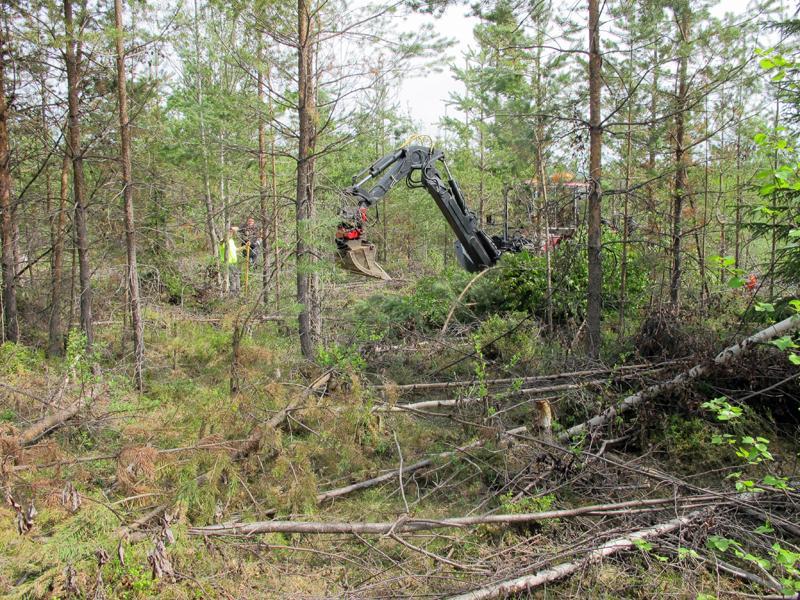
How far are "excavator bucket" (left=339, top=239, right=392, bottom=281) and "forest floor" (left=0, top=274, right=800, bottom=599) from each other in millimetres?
3319

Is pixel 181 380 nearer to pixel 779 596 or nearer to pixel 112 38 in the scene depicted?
pixel 112 38

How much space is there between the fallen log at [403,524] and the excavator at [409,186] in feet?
16.1

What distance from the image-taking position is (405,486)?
5.43 metres

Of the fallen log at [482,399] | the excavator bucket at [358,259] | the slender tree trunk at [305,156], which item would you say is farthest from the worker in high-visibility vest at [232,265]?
the fallen log at [482,399]

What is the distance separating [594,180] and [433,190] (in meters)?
4.42


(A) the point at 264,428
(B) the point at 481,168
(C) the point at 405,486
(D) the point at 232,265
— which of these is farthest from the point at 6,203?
(B) the point at 481,168

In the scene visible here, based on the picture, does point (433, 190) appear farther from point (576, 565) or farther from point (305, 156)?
point (576, 565)

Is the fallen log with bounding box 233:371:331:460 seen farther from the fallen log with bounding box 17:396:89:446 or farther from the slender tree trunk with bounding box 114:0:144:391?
the slender tree trunk with bounding box 114:0:144:391

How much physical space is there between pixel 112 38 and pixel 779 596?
9.40 metres

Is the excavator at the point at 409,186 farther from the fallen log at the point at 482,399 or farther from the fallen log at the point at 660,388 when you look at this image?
the fallen log at the point at 660,388

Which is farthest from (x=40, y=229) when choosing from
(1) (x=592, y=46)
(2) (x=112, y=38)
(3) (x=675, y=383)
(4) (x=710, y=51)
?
(4) (x=710, y=51)

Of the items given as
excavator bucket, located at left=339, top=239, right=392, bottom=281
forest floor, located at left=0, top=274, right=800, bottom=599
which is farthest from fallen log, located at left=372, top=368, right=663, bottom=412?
excavator bucket, located at left=339, top=239, right=392, bottom=281

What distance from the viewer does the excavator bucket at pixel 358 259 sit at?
10.5 metres

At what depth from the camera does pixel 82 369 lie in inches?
278
